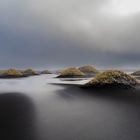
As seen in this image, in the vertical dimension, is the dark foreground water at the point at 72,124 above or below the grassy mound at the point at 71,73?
below

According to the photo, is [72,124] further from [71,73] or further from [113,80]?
[71,73]

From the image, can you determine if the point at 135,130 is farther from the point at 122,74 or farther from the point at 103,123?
the point at 122,74

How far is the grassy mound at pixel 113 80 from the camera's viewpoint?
19641 mm

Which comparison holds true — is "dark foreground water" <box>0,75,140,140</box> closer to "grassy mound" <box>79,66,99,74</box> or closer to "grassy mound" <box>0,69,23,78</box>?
"grassy mound" <box>0,69,23,78</box>

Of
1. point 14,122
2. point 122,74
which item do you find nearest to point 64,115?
point 14,122

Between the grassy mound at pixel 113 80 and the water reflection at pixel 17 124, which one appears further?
the grassy mound at pixel 113 80

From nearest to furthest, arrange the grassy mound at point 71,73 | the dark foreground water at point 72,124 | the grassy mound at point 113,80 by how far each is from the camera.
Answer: the dark foreground water at point 72,124 < the grassy mound at point 113,80 < the grassy mound at point 71,73

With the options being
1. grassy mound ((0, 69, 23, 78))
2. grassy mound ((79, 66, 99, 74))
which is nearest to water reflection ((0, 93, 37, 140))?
grassy mound ((0, 69, 23, 78))

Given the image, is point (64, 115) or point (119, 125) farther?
point (64, 115)

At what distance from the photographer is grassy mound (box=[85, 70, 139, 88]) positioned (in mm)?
19641

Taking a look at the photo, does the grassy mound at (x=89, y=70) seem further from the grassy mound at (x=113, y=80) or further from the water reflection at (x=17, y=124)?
the water reflection at (x=17, y=124)

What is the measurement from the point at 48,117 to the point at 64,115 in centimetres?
81

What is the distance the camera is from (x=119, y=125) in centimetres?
740

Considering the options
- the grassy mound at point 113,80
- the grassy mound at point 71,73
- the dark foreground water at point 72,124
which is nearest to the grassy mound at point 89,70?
the grassy mound at point 71,73
